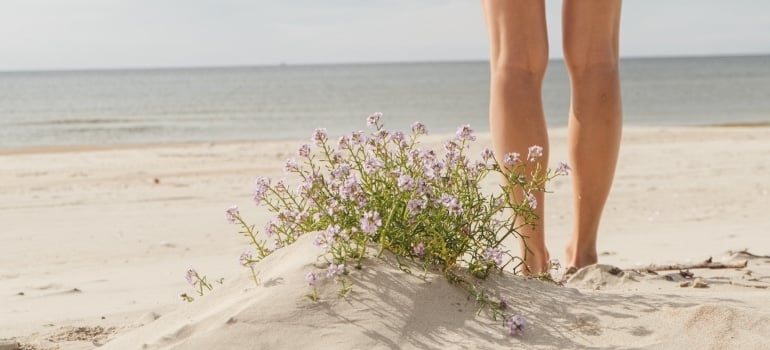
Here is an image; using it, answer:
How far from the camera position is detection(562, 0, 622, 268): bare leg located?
328cm

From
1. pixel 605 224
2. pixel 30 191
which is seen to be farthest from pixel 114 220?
pixel 605 224

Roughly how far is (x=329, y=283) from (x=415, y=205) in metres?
0.30

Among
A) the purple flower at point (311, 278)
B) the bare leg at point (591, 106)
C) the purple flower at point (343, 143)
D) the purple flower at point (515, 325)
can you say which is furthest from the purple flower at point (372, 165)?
the bare leg at point (591, 106)

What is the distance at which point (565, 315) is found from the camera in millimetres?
2381

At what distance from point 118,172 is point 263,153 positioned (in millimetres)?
3002

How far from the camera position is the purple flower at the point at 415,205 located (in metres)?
2.32

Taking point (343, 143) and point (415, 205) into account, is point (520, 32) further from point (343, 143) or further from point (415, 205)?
point (415, 205)

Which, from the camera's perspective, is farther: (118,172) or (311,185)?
(118,172)

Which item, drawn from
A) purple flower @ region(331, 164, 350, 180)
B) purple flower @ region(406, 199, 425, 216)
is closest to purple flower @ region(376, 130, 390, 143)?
purple flower @ region(331, 164, 350, 180)

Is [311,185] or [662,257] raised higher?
[311,185]

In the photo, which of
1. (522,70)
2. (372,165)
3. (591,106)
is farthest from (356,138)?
(591,106)

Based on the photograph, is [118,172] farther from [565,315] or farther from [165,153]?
[565,315]

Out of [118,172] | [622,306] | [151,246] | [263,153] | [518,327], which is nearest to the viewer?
[518,327]

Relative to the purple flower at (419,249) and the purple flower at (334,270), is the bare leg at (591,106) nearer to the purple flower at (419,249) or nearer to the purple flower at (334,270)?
the purple flower at (419,249)
